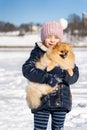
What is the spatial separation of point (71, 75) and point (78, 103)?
15.0 ft

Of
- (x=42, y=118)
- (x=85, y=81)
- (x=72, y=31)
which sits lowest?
(x=72, y=31)

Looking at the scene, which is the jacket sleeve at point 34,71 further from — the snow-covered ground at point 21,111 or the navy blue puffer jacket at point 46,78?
the snow-covered ground at point 21,111

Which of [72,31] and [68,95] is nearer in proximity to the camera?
[68,95]

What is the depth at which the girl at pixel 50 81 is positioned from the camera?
3.90 meters

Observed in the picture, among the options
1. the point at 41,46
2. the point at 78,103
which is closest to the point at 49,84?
the point at 41,46

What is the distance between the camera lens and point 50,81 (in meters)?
3.90

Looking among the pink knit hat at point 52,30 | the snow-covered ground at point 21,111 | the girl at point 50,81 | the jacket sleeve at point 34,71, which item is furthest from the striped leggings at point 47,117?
the snow-covered ground at point 21,111

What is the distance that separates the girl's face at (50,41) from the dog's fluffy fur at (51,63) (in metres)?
0.05

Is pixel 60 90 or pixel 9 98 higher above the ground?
pixel 60 90

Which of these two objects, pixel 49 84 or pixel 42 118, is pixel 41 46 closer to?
pixel 49 84

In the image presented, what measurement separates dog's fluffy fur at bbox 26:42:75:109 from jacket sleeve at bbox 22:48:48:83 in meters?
0.05

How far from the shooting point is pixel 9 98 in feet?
30.8

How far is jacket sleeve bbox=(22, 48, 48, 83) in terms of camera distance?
12.7 ft

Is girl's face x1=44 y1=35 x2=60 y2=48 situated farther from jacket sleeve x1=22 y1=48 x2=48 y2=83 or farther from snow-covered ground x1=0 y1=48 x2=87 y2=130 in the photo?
snow-covered ground x1=0 y1=48 x2=87 y2=130
